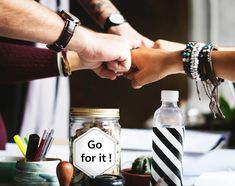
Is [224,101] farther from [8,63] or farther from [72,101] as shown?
[8,63]

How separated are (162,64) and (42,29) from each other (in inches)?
12.9

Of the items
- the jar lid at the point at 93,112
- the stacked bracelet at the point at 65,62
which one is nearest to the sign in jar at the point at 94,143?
the jar lid at the point at 93,112

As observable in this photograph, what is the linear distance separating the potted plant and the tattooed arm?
0.57 metres

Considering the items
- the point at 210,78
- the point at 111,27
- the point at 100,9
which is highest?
the point at 100,9

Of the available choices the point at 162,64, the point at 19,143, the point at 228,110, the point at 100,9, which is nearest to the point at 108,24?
the point at 100,9

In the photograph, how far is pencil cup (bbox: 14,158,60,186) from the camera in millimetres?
687

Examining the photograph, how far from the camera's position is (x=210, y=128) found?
2.70m

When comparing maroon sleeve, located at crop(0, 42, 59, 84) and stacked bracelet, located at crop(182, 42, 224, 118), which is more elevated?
maroon sleeve, located at crop(0, 42, 59, 84)

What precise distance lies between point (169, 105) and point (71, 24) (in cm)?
33

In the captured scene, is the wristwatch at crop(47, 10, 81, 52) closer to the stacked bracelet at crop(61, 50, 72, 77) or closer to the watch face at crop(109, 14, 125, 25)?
the stacked bracelet at crop(61, 50, 72, 77)

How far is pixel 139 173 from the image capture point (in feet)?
2.47

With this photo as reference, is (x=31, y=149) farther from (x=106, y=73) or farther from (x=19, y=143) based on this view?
(x=106, y=73)

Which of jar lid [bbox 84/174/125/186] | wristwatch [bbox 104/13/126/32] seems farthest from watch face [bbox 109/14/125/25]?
jar lid [bbox 84/174/125/186]

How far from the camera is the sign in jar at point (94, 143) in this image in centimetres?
67
